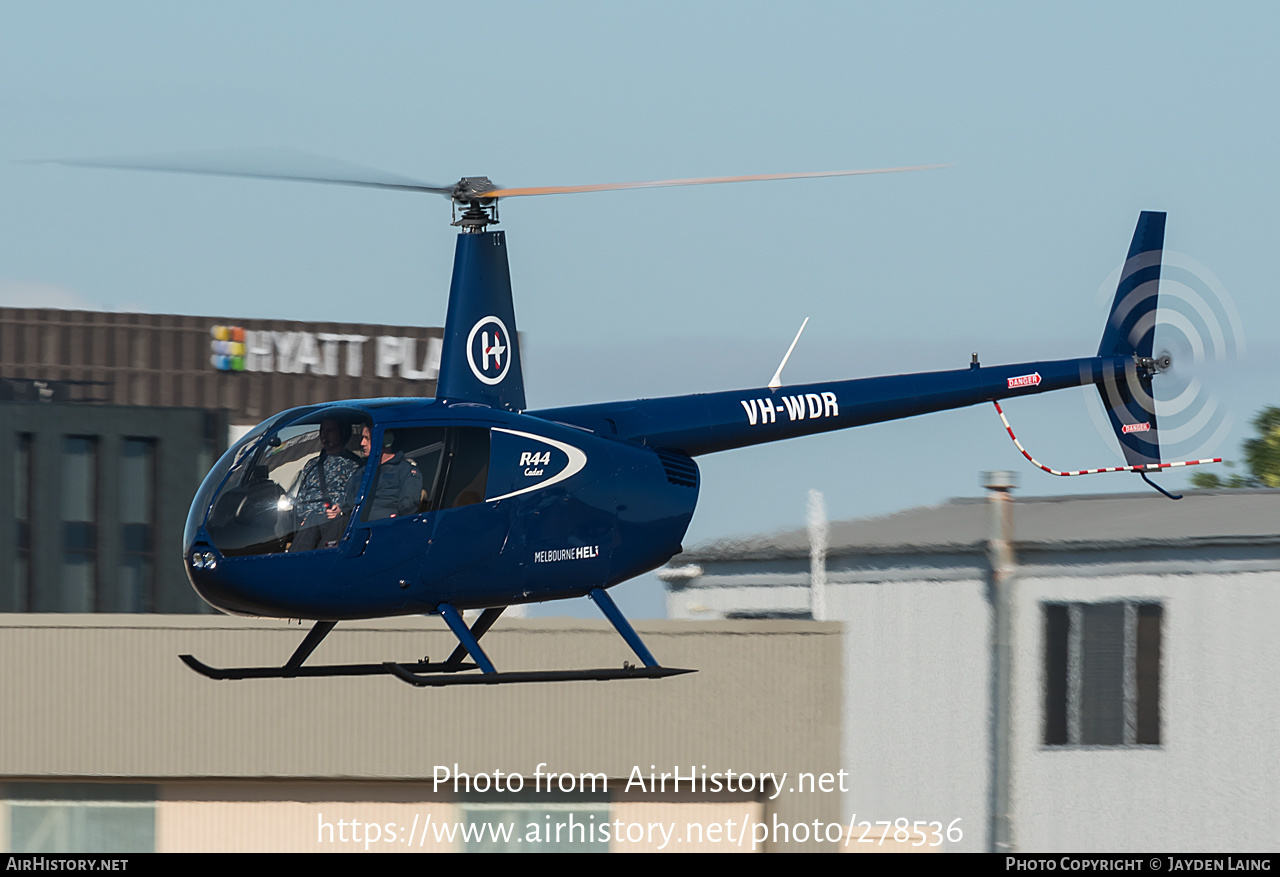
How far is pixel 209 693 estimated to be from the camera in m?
31.7

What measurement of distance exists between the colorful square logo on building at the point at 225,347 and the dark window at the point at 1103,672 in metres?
27.2

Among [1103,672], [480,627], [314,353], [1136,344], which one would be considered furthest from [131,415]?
[480,627]

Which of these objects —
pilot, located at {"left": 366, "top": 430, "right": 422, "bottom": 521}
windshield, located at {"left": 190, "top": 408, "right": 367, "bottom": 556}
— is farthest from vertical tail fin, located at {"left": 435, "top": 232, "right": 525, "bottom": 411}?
windshield, located at {"left": 190, "top": 408, "right": 367, "bottom": 556}

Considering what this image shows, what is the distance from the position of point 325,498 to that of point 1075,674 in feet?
64.8

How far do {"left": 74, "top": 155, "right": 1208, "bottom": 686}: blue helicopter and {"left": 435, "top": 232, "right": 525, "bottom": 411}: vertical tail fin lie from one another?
0.05 ft

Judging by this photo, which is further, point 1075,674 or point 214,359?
point 214,359

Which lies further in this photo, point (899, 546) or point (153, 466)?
point (153, 466)

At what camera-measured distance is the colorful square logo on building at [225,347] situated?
161 feet

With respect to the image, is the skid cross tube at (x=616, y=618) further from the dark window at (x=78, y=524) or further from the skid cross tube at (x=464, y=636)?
the dark window at (x=78, y=524)

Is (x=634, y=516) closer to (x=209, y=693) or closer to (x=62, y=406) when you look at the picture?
(x=209, y=693)

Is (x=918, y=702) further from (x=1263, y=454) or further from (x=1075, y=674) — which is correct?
(x=1263, y=454)

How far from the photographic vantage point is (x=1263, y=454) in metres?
61.7
